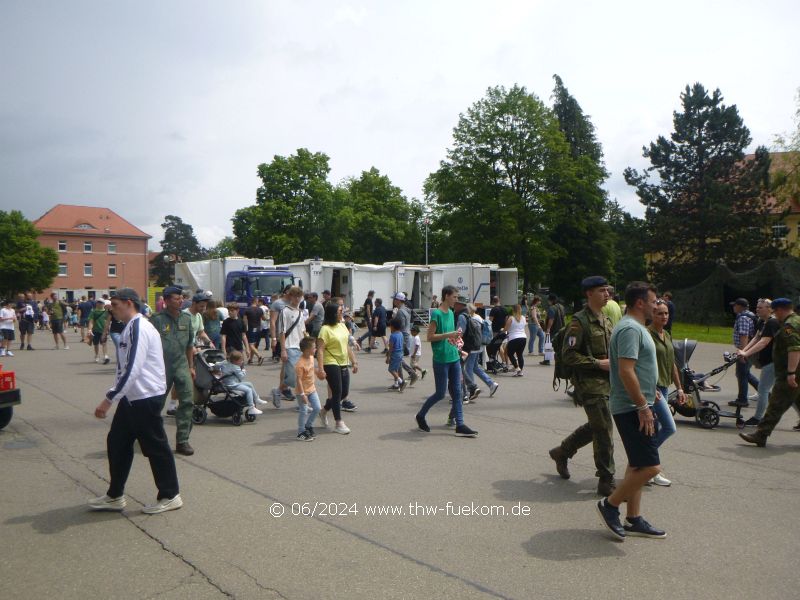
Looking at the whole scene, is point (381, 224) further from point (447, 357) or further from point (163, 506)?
point (163, 506)

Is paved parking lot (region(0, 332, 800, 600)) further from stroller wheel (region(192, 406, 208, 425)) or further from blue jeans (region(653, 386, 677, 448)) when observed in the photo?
stroller wheel (region(192, 406, 208, 425))

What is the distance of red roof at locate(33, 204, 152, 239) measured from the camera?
91250mm

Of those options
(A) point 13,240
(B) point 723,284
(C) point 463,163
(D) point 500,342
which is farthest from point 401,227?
(D) point 500,342

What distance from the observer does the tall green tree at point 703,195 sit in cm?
4175

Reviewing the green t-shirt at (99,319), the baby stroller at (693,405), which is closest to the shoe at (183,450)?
the baby stroller at (693,405)

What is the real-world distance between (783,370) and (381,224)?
191 feet

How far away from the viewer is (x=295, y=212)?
5259 centimetres

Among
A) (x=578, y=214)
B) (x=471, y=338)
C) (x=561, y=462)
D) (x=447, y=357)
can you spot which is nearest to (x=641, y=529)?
(x=561, y=462)

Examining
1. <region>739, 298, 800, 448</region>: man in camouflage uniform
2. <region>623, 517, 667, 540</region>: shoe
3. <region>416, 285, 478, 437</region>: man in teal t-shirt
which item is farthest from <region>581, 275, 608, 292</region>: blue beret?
<region>739, 298, 800, 448</region>: man in camouflage uniform

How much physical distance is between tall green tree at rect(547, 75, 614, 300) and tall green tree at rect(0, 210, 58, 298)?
2476 inches

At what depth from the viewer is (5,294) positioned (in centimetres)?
7944

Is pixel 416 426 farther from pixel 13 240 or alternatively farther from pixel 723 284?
pixel 13 240

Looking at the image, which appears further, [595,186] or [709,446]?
[595,186]

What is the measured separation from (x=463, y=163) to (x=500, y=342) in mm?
31497
